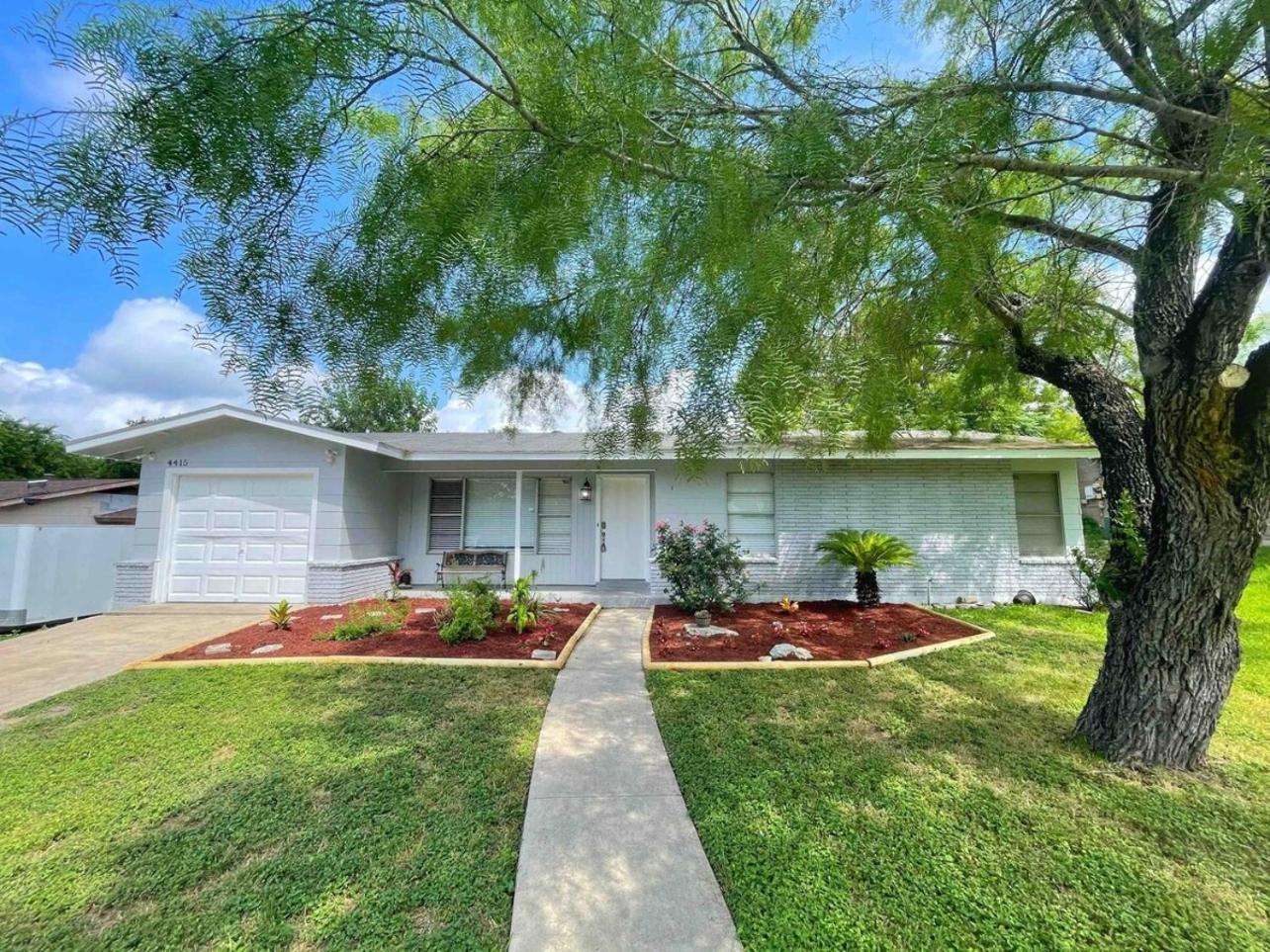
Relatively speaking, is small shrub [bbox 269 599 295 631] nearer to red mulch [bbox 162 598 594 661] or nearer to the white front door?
red mulch [bbox 162 598 594 661]

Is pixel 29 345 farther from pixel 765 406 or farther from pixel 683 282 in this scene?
pixel 765 406

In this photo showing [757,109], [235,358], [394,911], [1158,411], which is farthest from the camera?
[1158,411]

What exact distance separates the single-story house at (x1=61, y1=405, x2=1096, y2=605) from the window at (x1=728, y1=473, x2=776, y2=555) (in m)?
0.02

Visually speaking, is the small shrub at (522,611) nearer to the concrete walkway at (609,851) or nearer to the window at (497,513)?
the concrete walkway at (609,851)

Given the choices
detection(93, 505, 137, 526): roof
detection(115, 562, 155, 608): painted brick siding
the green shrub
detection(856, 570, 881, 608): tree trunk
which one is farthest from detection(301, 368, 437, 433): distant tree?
detection(93, 505, 137, 526): roof

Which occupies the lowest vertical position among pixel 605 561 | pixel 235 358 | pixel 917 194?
pixel 605 561

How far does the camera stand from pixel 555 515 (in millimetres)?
10828

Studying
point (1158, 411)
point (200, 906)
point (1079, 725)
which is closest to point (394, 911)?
point (200, 906)

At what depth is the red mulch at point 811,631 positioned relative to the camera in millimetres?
6133

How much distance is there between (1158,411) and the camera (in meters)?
3.13

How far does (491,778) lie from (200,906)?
1.42m

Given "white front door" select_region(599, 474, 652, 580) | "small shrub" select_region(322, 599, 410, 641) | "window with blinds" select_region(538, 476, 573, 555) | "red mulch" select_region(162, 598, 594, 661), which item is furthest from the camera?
"window with blinds" select_region(538, 476, 573, 555)

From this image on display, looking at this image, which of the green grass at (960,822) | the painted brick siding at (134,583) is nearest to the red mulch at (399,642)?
the green grass at (960,822)

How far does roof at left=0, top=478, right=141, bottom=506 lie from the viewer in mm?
12484
